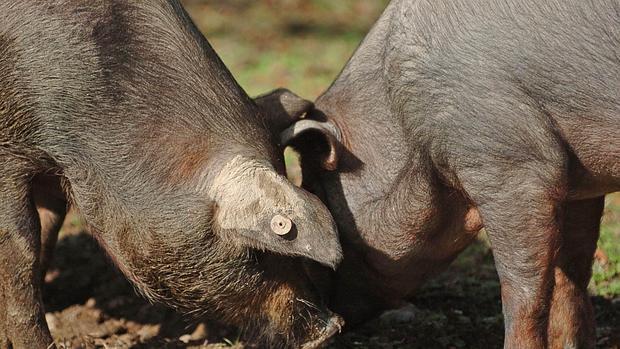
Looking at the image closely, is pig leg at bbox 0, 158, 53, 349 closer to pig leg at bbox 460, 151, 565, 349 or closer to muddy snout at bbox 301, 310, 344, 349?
muddy snout at bbox 301, 310, 344, 349

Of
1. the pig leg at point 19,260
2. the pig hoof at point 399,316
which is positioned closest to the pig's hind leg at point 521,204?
the pig hoof at point 399,316

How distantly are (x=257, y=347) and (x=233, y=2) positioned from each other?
25.8ft

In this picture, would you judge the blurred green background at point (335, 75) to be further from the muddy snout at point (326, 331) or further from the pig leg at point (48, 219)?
the pig leg at point (48, 219)

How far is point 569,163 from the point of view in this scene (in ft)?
19.5

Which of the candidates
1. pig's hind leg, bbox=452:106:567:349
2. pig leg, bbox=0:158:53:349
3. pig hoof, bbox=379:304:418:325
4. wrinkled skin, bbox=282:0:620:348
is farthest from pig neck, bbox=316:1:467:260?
pig leg, bbox=0:158:53:349

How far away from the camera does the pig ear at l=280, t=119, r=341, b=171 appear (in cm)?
634

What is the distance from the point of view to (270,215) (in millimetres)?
5695

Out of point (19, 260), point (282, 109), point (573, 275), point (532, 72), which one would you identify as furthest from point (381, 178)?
point (19, 260)

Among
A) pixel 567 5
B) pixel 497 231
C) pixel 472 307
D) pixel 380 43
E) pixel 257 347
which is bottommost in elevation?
pixel 257 347

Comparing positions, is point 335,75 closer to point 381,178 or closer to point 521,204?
point 381,178

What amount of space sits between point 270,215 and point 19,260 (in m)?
1.35

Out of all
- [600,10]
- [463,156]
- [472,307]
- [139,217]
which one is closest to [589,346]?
[472,307]

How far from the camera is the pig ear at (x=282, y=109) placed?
6465 mm

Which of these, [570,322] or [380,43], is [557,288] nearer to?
[570,322]
